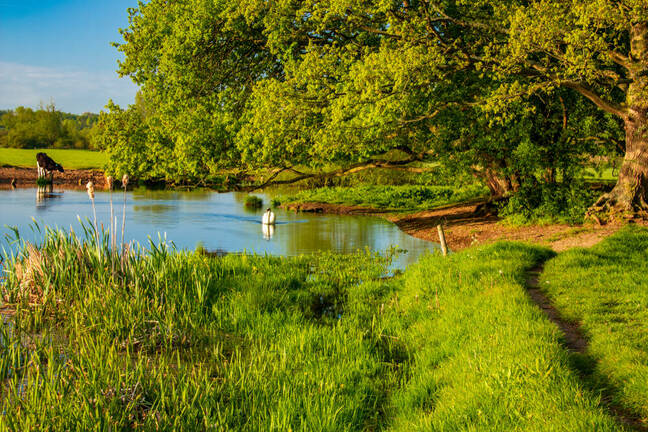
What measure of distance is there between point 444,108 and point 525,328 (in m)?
13.9

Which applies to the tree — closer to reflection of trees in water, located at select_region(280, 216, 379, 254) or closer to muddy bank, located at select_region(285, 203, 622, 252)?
muddy bank, located at select_region(285, 203, 622, 252)

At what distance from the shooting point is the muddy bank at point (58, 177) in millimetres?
64312

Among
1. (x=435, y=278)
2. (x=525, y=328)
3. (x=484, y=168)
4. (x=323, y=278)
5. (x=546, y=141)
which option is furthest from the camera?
(x=484, y=168)

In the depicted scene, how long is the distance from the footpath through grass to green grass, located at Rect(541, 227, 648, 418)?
587mm

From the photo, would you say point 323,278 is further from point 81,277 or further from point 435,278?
point 81,277

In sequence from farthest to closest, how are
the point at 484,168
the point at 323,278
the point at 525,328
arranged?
the point at 484,168 → the point at 323,278 → the point at 525,328

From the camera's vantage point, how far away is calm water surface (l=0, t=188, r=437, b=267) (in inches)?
837

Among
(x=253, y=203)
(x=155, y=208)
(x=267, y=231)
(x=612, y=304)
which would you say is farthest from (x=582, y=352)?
(x=253, y=203)

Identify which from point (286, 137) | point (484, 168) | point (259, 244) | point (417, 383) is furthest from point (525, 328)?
point (484, 168)

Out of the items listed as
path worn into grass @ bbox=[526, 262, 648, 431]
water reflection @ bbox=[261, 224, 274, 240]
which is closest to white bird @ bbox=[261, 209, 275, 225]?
water reflection @ bbox=[261, 224, 274, 240]

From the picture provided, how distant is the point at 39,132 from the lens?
357 feet

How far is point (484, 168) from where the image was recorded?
24.3m

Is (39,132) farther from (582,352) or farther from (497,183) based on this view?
Result: (582,352)

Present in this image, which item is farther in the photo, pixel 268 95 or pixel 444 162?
pixel 444 162
